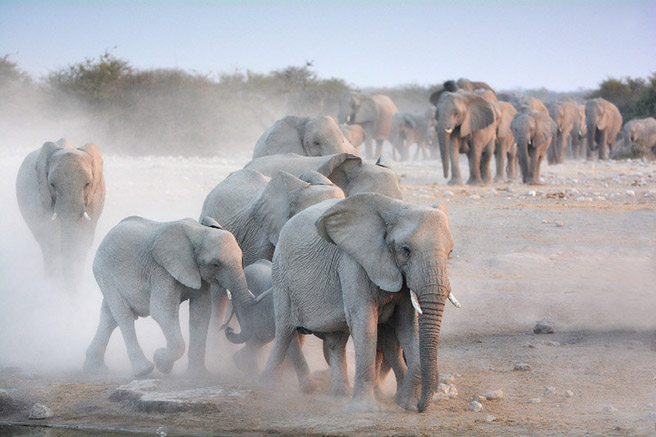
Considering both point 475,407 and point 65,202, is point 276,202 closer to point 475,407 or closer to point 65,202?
point 475,407

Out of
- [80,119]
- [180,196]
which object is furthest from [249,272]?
[80,119]

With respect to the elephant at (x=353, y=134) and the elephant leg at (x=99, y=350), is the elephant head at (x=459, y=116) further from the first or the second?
the elephant leg at (x=99, y=350)

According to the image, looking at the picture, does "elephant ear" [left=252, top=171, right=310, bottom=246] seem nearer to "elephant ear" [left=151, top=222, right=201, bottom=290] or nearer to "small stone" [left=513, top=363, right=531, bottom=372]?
"elephant ear" [left=151, top=222, right=201, bottom=290]

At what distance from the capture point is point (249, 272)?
7719 millimetres

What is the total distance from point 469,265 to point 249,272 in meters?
3.84

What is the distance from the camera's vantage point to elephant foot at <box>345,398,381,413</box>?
239 inches

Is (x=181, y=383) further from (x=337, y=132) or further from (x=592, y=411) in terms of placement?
(x=337, y=132)

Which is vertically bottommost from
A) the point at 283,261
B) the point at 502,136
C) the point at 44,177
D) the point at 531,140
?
the point at 283,261

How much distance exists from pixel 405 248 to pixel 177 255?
2090 millimetres

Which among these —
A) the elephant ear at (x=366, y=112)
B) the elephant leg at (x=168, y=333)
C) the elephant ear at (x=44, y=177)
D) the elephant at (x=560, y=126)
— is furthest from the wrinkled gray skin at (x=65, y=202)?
the elephant ear at (x=366, y=112)

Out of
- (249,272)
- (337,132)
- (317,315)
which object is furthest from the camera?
(337,132)

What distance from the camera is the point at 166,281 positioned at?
727 centimetres

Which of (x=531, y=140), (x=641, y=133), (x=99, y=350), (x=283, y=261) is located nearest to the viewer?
(x=283, y=261)

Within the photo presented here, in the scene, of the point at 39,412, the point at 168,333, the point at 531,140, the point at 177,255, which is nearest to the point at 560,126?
the point at 531,140
